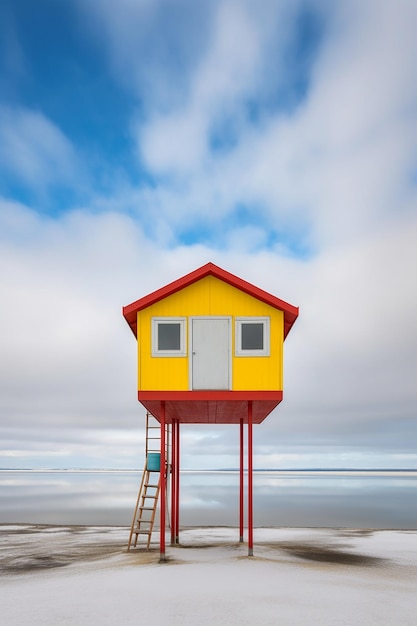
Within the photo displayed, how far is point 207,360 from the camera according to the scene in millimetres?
16016

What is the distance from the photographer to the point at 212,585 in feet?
38.7

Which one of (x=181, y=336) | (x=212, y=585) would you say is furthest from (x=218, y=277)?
(x=212, y=585)

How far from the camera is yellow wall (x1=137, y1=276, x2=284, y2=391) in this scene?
A: 1591 cm

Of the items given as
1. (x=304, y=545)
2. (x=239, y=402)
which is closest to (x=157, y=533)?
(x=304, y=545)

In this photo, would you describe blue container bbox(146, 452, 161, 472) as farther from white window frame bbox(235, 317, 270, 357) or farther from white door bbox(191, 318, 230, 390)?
white window frame bbox(235, 317, 270, 357)

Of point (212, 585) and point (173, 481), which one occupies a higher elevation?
point (173, 481)

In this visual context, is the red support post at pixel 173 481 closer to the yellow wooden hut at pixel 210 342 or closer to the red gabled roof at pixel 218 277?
the yellow wooden hut at pixel 210 342

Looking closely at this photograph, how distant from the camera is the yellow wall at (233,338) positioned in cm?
1591

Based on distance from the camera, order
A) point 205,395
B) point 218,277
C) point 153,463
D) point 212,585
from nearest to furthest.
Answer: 1. point 212,585
2. point 205,395
3. point 218,277
4. point 153,463

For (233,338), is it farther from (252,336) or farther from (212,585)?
(212,585)

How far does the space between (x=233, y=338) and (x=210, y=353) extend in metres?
0.75

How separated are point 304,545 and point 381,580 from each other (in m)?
6.90

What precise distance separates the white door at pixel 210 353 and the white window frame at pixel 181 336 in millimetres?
245

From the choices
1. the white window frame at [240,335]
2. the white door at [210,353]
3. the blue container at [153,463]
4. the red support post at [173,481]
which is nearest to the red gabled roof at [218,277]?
the white window frame at [240,335]
